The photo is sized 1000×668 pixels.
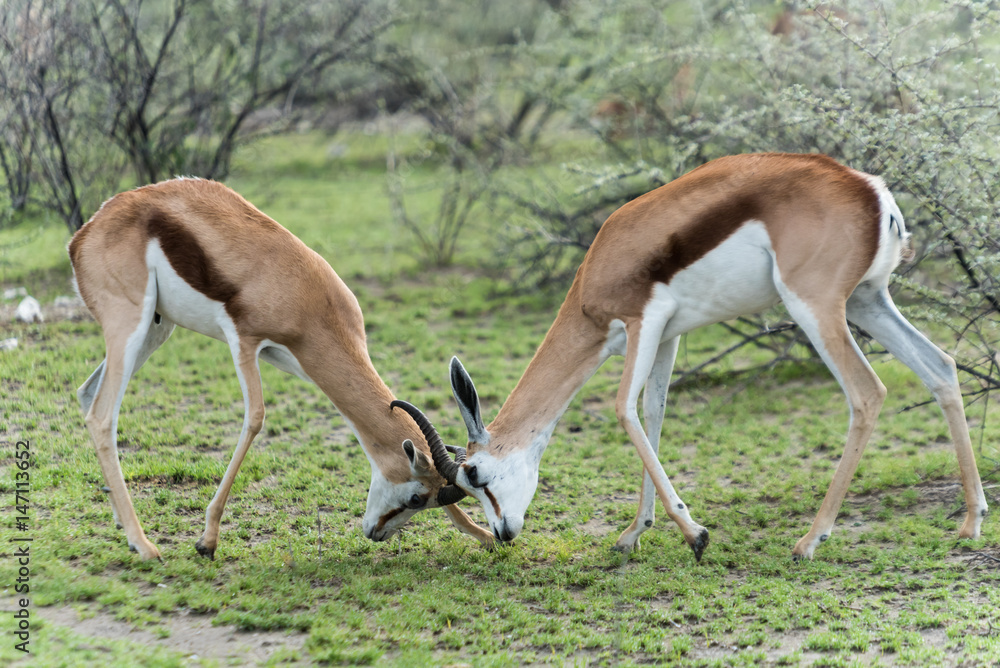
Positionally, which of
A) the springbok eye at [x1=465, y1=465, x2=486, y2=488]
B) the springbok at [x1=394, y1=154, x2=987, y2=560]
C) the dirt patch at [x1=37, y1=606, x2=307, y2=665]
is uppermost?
the springbok at [x1=394, y1=154, x2=987, y2=560]

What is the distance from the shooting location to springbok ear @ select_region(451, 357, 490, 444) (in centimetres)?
471

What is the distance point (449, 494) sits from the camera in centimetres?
478

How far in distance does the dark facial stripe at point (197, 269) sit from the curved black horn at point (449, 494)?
1510 mm

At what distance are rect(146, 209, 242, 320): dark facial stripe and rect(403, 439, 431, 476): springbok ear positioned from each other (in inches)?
47.8

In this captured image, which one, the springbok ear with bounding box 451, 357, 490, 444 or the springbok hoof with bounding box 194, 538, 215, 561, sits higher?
the springbok ear with bounding box 451, 357, 490, 444

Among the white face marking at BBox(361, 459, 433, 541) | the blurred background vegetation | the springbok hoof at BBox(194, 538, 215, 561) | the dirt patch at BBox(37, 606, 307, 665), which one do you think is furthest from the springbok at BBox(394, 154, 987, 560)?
the springbok hoof at BBox(194, 538, 215, 561)

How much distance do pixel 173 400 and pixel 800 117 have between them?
5.44 m

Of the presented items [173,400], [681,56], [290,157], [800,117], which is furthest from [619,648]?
A: [290,157]

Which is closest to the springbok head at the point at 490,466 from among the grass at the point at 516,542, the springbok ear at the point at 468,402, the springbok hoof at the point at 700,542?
the springbok ear at the point at 468,402

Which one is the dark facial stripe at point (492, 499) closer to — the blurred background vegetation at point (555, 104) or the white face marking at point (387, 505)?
the white face marking at point (387, 505)

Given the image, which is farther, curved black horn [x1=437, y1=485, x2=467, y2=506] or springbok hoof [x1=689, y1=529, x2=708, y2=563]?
curved black horn [x1=437, y1=485, x2=467, y2=506]

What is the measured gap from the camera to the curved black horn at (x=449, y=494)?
4766mm

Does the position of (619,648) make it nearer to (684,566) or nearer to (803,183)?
(684,566)

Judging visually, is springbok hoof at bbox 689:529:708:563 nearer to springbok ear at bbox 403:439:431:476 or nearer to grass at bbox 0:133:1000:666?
grass at bbox 0:133:1000:666
